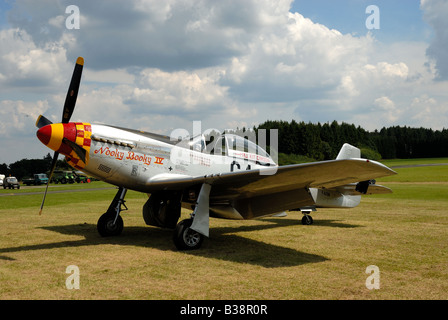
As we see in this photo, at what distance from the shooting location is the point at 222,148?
8.70m

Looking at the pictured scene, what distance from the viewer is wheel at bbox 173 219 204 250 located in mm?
7080

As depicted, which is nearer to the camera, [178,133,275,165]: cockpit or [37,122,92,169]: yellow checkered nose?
[37,122,92,169]: yellow checkered nose

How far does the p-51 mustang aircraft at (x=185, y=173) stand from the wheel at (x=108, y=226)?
0.9 inches

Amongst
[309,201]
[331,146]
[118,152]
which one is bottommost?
[309,201]

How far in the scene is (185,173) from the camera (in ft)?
27.2

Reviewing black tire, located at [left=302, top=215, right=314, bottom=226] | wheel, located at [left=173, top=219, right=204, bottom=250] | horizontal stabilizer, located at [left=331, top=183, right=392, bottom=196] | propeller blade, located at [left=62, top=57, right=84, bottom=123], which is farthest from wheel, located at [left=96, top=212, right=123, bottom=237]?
horizontal stabilizer, located at [left=331, top=183, right=392, bottom=196]

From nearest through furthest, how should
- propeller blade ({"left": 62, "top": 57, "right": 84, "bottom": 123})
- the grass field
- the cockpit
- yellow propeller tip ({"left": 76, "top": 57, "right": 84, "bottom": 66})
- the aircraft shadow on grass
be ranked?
the grass field
the aircraft shadow on grass
propeller blade ({"left": 62, "top": 57, "right": 84, "bottom": 123})
yellow propeller tip ({"left": 76, "top": 57, "right": 84, "bottom": 66})
the cockpit

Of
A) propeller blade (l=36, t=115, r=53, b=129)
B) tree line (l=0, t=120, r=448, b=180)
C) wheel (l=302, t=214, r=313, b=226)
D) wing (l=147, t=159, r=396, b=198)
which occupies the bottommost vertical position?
wheel (l=302, t=214, r=313, b=226)

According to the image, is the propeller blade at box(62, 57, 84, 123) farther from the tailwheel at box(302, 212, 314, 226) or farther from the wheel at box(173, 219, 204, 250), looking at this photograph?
the tailwheel at box(302, 212, 314, 226)

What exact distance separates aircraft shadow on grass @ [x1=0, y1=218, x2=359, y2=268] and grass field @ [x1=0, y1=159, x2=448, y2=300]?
2 cm

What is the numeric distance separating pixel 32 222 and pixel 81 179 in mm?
42498

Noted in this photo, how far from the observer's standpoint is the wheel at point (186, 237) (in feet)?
23.2
